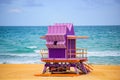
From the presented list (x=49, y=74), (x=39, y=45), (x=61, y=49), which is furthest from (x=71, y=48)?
(x=39, y=45)

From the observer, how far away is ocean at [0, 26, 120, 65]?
21.0 meters

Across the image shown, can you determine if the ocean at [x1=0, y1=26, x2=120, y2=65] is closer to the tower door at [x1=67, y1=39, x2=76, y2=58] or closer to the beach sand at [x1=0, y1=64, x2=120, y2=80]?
the beach sand at [x1=0, y1=64, x2=120, y2=80]

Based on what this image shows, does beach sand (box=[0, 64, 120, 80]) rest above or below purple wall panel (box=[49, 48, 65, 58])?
below

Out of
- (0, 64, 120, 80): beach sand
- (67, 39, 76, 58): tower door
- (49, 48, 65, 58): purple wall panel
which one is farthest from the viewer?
(67, 39, 76, 58): tower door

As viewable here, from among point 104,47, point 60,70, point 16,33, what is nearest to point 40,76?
point 60,70

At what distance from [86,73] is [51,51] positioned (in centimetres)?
134

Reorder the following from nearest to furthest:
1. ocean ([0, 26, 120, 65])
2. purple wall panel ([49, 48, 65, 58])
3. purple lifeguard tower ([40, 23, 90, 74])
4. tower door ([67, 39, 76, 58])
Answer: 1. purple lifeguard tower ([40, 23, 90, 74])
2. purple wall panel ([49, 48, 65, 58])
3. tower door ([67, 39, 76, 58])
4. ocean ([0, 26, 120, 65])

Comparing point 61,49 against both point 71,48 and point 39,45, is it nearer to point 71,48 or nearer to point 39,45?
point 71,48

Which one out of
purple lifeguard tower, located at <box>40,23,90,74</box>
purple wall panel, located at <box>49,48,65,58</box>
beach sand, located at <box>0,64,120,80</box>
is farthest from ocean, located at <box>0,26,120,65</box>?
purple wall panel, located at <box>49,48,65,58</box>

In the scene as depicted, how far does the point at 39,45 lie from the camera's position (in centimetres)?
2411

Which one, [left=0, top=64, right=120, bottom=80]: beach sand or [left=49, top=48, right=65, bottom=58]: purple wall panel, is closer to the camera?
[left=0, top=64, right=120, bottom=80]: beach sand

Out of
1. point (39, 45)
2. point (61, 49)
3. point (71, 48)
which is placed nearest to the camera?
point (61, 49)

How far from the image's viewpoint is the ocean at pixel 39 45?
69.0ft

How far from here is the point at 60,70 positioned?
52.7 ft
